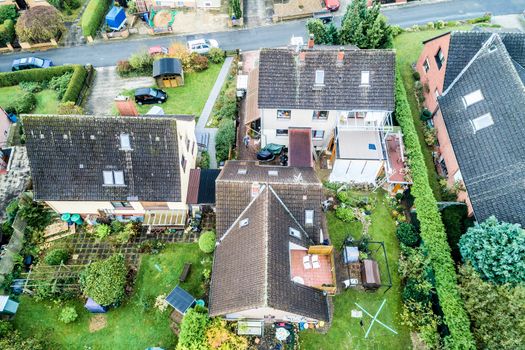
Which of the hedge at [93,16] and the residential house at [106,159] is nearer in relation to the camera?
the residential house at [106,159]

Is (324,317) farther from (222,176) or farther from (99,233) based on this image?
(99,233)

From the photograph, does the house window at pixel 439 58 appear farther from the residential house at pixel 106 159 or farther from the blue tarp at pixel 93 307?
the blue tarp at pixel 93 307

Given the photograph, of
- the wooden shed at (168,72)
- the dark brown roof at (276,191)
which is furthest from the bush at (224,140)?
the wooden shed at (168,72)

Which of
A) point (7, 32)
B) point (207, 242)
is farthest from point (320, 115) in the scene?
point (7, 32)

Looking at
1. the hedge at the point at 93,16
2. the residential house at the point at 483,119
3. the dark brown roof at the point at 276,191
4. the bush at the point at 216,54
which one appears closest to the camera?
the dark brown roof at the point at 276,191

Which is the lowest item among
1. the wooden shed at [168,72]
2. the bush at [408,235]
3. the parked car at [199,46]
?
the bush at [408,235]
